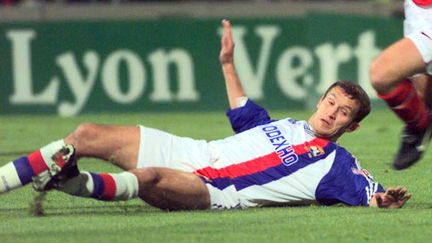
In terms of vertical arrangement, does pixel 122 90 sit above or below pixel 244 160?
below

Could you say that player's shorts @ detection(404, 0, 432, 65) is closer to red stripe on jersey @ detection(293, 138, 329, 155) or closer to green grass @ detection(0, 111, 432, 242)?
red stripe on jersey @ detection(293, 138, 329, 155)

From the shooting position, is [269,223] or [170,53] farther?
[170,53]

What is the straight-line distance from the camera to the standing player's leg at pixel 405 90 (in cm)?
799

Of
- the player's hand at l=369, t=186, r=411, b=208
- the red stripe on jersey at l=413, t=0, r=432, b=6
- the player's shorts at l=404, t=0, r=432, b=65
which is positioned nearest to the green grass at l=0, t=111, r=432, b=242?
the player's hand at l=369, t=186, r=411, b=208

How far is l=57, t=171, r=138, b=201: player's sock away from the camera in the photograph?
24.0ft

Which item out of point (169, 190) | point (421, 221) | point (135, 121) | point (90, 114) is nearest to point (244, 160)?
point (169, 190)

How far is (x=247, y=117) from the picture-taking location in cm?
842

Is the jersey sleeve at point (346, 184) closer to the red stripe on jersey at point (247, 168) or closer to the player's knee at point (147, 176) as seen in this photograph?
the red stripe on jersey at point (247, 168)

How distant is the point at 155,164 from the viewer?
7.93m

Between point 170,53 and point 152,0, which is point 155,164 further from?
point 152,0

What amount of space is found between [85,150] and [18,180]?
19.0 inches

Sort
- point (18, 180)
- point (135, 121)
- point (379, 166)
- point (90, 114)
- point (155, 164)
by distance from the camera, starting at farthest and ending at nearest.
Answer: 1. point (90, 114)
2. point (135, 121)
3. point (379, 166)
4. point (155, 164)
5. point (18, 180)

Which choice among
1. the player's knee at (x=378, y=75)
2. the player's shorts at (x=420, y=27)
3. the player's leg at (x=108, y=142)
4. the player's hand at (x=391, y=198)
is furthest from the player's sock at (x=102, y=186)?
the player's shorts at (x=420, y=27)

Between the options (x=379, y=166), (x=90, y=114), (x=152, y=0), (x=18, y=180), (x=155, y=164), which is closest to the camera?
(x=18, y=180)
